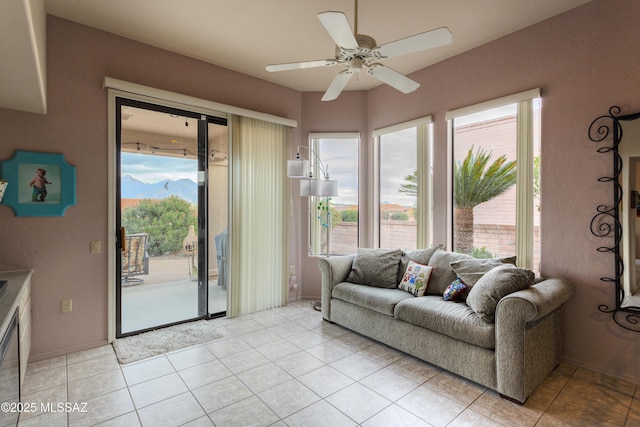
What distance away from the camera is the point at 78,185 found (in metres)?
2.94

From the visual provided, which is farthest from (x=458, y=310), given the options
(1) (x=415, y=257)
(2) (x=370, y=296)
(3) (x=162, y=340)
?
(3) (x=162, y=340)

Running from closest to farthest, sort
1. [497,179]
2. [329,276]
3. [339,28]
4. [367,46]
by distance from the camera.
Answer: [339,28] → [367,46] → [497,179] → [329,276]

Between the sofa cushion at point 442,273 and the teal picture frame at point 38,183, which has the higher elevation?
the teal picture frame at point 38,183

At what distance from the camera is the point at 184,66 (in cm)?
354

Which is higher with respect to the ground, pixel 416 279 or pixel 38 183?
pixel 38 183

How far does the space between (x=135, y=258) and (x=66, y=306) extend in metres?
0.69

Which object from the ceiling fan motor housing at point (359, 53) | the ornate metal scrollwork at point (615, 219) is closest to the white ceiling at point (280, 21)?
the ceiling fan motor housing at point (359, 53)

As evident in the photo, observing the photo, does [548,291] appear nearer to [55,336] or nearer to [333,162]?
[333,162]

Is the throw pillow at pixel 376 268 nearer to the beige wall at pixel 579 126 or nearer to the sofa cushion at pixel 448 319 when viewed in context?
the sofa cushion at pixel 448 319

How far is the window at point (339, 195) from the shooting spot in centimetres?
464

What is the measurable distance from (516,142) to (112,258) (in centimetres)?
410

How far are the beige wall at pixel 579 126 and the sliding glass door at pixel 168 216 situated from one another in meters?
3.28

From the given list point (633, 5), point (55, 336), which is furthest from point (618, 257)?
point (55, 336)

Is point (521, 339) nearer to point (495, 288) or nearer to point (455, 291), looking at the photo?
point (495, 288)
